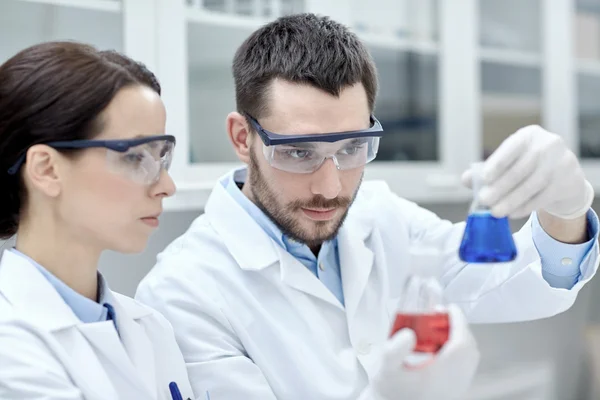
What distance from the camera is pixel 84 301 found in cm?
142

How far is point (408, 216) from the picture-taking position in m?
2.22

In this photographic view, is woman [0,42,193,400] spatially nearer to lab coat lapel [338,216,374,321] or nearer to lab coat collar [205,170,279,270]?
lab coat collar [205,170,279,270]

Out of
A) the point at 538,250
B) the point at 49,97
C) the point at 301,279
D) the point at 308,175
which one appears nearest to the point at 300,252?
the point at 301,279

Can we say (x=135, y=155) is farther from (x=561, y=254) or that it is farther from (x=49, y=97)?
(x=561, y=254)

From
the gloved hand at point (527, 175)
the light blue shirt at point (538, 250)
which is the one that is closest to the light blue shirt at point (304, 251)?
the light blue shirt at point (538, 250)

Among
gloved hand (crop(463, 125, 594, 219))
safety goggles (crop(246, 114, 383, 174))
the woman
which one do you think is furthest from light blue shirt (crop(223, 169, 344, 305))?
gloved hand (crop(463, 125, 594, 219))

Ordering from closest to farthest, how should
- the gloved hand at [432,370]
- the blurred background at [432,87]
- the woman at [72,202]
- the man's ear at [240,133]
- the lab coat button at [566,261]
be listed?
the gloved hand at [432,370] → the woman at [72,202] → the lab coat button at [566,261] → the man's ear at [240,133] → the blurred background at [432,87]

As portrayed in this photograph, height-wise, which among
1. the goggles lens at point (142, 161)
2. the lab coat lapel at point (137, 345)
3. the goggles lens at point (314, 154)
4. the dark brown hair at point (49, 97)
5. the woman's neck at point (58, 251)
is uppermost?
the dark brown hair at point (49, 97)

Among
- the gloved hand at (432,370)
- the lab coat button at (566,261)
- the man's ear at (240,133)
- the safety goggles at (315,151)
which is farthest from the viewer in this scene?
the man's ear at (240,133)

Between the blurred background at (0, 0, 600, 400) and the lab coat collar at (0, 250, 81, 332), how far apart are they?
0.59 meters

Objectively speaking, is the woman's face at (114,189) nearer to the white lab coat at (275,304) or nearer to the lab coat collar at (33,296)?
the lab coat collar at (33,296)

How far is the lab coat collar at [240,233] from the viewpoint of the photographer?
5.96 ft

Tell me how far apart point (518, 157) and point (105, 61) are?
0.81 metres

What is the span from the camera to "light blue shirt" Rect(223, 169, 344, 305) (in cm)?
191
